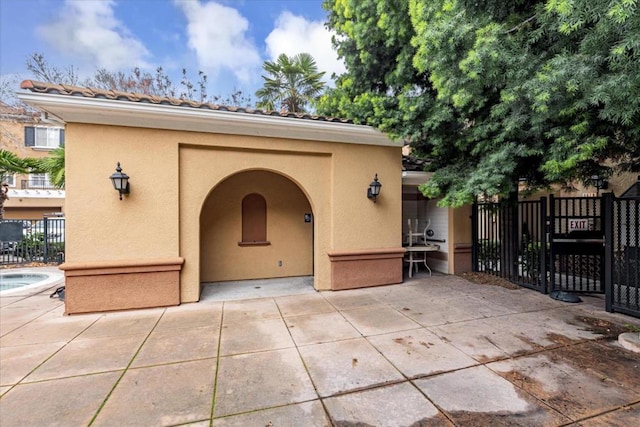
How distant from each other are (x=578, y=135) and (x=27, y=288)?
39.1 feet

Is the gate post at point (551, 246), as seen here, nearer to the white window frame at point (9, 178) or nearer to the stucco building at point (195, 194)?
the stucco building at point (195, 194)

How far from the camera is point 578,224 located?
613 centimetres

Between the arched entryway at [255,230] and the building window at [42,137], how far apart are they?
20.3 m

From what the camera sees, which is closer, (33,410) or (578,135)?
(33,410)

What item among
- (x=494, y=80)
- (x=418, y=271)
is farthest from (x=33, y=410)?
(x=418, y=271)

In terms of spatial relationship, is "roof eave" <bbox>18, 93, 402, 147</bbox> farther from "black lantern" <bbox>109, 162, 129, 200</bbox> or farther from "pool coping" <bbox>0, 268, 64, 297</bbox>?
"pool coping" <bbox>0, 268, 64, 297</bbox>

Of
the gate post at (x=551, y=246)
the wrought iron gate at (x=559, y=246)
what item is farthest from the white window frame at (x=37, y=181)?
the gate post at (x=551, y=246)

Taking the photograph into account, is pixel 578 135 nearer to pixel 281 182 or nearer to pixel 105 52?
pixel 281 182

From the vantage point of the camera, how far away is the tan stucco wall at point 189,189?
5090 mm

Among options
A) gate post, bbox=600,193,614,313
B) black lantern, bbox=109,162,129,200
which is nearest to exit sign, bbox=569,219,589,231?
gate post, bbox=600,193,614,313

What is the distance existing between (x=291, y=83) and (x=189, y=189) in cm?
879

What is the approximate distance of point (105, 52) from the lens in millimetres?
14812

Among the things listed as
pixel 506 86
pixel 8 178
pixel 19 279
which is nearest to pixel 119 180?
pixel 506 86

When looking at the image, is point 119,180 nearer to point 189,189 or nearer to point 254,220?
point 189,189
